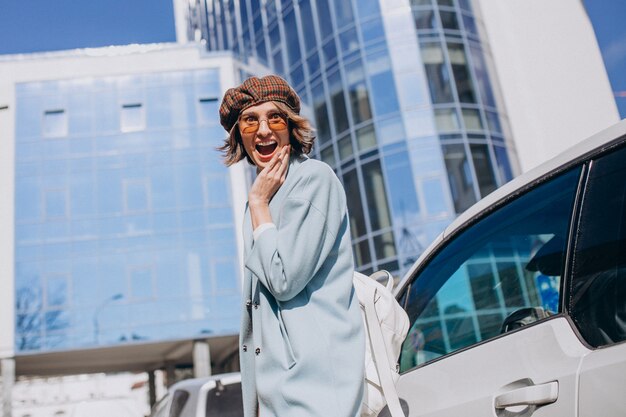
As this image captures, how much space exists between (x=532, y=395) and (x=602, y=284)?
35 cm

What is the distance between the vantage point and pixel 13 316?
89.7 feet

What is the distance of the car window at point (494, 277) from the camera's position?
227 centimetres

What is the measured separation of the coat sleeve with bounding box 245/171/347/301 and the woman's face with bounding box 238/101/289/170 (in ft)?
0.83

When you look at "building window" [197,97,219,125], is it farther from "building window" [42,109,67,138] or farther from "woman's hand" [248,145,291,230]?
"woman's hand" [248,145,291,230]

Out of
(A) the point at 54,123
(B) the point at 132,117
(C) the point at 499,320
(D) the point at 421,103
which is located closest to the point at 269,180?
(C) the point at 499,320

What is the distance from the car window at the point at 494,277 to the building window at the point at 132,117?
28.4m

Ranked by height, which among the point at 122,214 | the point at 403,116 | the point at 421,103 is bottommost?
the point at 122,214

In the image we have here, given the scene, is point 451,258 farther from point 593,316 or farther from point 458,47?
point 458,47

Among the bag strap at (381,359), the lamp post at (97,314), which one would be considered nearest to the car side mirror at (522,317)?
the bag strap at (381,359)

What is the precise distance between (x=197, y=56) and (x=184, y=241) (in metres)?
8.30

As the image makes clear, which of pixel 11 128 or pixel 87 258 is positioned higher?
pixel 11 128

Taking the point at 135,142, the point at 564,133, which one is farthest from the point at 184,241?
the point at 564,133

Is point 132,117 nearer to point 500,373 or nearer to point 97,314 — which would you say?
point 97,314

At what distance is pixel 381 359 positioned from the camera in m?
1.84
